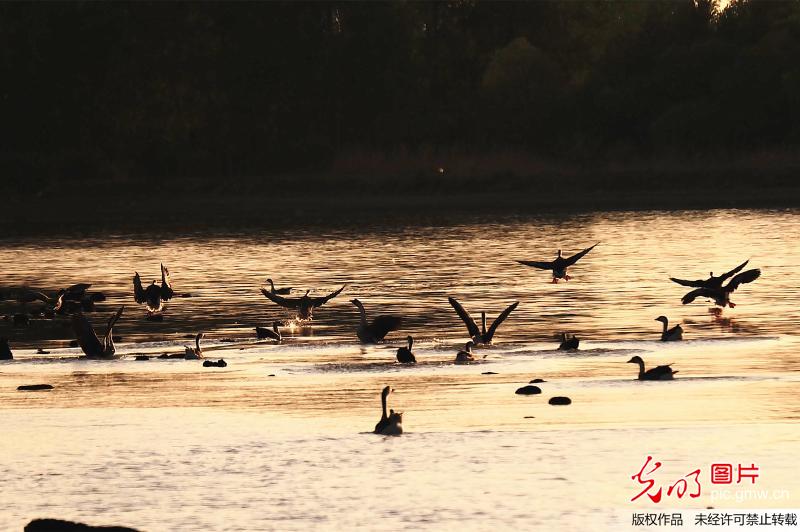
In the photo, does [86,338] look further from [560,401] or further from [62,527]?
[62,527]

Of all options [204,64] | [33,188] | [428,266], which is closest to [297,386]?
[428,266]

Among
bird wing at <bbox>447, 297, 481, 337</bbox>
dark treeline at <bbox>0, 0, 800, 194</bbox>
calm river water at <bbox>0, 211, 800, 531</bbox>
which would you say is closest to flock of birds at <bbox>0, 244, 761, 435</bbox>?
bird wing at <bbox>447, 297, 481, 337</bbox>

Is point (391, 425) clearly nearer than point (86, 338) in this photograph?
Yes

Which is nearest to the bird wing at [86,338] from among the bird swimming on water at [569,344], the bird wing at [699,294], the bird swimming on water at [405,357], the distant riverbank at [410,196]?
the bird swimming on water at [405,357]

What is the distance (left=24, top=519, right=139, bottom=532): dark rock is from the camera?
52.4 ft

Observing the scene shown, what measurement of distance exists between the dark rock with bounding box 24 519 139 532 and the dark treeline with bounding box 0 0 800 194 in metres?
73.6

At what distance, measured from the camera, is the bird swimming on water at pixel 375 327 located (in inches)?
1158

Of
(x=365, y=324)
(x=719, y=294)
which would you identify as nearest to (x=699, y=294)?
(x=719, y=294)

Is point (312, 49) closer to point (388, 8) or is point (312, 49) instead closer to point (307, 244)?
point (388, 8)

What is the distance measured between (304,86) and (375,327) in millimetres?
73987

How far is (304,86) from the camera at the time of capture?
336 feet

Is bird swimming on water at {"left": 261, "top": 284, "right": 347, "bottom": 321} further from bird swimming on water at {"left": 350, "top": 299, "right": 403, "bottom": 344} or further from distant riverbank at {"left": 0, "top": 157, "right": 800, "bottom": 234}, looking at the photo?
distant riverbank at {"left": 0, "top": 157, "right": 800, "bottom": 234}

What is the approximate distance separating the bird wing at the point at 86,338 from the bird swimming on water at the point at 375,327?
414 cm

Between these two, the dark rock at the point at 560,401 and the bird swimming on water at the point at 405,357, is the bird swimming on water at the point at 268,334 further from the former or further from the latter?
the dark rock at the point at 560,401
